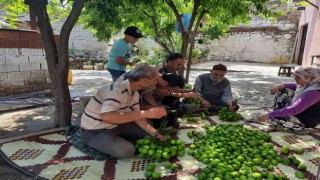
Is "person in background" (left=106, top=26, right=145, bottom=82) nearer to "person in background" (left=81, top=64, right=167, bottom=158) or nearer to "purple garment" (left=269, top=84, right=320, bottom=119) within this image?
"person in background" (left=81, top=64, right=167, bottom=158)

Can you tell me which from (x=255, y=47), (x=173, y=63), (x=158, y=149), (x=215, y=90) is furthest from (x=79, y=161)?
(x=255, y=47)

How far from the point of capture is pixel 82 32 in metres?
19.1

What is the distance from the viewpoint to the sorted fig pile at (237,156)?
8.00 ft

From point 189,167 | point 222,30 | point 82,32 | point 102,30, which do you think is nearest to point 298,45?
point 222,30

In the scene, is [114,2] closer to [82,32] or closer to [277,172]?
[277,172]

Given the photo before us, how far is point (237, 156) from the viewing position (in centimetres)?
285

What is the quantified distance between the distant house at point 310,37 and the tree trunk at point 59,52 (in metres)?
8.23

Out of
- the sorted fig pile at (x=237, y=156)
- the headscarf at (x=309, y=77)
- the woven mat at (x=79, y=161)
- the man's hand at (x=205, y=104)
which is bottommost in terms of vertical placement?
the woven mat at (x=79, y=161)

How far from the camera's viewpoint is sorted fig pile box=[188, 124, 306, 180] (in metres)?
2.44

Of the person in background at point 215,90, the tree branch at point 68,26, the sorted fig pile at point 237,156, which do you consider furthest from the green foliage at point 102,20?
the sorted fig pile at point 237,156

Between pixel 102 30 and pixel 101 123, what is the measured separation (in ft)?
16.3

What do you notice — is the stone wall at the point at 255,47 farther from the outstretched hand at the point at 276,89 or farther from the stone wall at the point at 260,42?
the outstretched hand at the point at 276,89

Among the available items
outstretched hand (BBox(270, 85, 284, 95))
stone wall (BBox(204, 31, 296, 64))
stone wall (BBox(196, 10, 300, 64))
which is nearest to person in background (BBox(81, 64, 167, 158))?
outstretched hand (BBox(270, 85, 284, 95))

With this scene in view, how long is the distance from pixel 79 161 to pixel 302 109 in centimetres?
301
